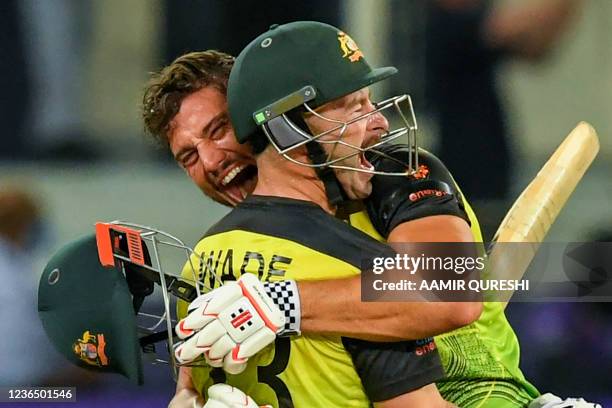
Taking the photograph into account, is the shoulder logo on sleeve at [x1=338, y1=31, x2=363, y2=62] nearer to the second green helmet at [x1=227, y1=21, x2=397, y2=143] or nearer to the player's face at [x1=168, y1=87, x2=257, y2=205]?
the second green helmet at [x1=227, y1=21, x2=397, y2=143]

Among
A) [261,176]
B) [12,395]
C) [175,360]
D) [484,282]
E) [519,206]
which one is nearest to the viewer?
[175,360]

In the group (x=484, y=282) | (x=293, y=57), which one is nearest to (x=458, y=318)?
(x=484, y=282)

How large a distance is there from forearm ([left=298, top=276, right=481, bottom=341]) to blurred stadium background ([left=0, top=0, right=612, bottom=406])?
2.68 feet

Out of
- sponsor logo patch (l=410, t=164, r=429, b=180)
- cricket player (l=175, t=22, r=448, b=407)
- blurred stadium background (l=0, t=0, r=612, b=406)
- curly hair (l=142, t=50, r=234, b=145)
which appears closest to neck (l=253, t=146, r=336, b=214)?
cricket player (l=175, t=22, r=448, b=407)

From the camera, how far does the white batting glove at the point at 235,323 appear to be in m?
1.40

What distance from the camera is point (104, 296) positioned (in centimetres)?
156

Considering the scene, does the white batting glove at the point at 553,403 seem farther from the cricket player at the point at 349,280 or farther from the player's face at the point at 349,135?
the player's face at the point at 349,135

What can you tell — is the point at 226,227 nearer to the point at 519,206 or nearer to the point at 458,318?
the point at 458,318

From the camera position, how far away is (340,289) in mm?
1511

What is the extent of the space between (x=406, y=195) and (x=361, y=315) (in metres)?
0.20

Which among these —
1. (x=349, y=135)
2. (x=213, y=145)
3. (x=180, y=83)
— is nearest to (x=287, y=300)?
(x=349, y=135)

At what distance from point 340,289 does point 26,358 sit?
3.48ft

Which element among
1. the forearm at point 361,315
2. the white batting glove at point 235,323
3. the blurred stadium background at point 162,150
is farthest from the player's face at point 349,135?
the blurred stadium background at point 162,150

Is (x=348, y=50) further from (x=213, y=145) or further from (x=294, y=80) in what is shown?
(x=213, y=145)
